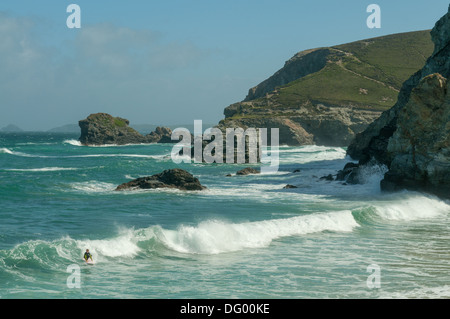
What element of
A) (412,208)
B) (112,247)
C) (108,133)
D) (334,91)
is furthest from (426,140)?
(334,91)

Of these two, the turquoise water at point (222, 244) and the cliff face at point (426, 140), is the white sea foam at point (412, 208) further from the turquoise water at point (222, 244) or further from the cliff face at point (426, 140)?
the cliff face at point (426, 140)

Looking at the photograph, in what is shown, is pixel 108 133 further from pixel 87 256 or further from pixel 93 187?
pixel 87 256

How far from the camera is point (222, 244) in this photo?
20.8 m

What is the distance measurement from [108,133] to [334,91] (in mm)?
61083

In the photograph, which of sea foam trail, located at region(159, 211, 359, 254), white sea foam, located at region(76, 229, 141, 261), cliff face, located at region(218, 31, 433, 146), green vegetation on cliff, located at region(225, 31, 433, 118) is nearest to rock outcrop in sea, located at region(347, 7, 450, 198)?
sea foam trail, located at region(159, 211, 359, 254)

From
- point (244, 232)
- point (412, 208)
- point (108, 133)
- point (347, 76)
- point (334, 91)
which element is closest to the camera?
point (244, 232)

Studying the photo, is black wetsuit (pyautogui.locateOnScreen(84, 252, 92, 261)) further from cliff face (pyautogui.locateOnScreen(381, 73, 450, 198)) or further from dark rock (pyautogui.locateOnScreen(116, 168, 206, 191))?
cliff face (pyautogui.locateOnScreen(381, 73, 450, 198))

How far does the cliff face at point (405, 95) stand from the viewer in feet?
133

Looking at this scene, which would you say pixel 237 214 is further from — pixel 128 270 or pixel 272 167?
pixel 272 167

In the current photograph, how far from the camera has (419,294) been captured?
14312 mm

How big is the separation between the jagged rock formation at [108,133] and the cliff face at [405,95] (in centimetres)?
9177

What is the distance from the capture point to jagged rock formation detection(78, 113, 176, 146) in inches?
5285
